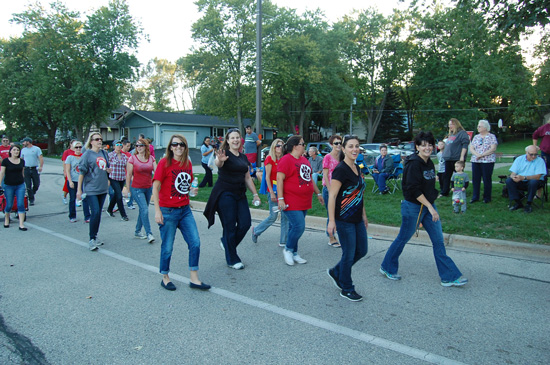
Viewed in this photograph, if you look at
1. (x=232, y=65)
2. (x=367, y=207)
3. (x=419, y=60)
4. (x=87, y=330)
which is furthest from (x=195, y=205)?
(x=419, y=60)

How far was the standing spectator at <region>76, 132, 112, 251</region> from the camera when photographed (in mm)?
6621

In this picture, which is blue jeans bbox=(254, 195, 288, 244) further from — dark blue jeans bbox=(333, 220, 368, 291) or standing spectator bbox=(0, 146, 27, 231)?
standing spectator bbox=(0, 146, 27, 231)

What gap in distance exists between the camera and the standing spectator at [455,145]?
374 inches

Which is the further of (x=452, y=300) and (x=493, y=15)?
(x=493, y=15)

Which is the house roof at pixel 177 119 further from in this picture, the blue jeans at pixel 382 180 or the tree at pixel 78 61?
the blue jeans at pixel 382 180

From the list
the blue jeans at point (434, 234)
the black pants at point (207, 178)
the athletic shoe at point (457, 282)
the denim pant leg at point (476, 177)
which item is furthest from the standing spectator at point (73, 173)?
the denim pant leg at point (476, 177)

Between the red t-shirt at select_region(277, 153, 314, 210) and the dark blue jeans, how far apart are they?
132 cm

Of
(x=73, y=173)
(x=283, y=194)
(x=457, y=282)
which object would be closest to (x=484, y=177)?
(x=457, y=282)

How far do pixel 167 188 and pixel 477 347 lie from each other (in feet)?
11.3

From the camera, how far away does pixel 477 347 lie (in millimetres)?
3338

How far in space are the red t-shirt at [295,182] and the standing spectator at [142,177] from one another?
2786mm

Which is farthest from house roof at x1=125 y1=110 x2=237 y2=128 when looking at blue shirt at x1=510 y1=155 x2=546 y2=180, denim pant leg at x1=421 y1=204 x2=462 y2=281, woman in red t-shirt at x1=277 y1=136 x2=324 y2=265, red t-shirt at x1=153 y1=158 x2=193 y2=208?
denim pant leg at x1=421 y1=204 x2=462 y2=281

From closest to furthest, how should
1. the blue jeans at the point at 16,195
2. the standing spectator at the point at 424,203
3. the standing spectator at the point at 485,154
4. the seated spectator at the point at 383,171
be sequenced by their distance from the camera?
the standing spectator at the point at 424,203 → the blue jeans at the point at 16,195 → the standing spectator at the point at 485,154 → the seated spectator at the point at 383,171

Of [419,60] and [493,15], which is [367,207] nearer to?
Answer: [493,15]
